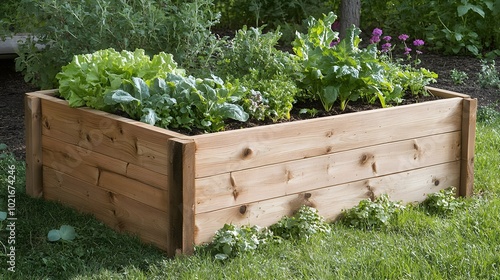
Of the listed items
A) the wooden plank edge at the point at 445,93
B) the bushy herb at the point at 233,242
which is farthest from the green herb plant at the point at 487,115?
the bushy herb at the point at 233,242

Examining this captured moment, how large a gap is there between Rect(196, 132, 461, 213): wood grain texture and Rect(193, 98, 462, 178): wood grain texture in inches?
1.4

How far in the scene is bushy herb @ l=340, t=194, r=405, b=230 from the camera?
4082 millimetres

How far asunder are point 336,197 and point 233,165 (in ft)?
2.25

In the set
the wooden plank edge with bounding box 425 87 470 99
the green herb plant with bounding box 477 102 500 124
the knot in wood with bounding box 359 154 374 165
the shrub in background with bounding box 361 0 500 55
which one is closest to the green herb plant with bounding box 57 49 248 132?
the knot in wood with bounding box 359 154 374 165

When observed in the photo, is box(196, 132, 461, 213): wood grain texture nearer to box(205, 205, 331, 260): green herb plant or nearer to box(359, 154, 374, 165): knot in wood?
box(359, 154, 374, 165): knot in wood

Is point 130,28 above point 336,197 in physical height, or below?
above

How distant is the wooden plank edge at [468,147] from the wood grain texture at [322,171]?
5cm

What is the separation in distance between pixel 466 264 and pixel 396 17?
5.60m

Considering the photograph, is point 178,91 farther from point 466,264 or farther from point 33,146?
point 466,264

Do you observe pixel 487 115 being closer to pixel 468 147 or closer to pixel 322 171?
pixel 468 147

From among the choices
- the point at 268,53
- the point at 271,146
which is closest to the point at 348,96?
the point at 268,53

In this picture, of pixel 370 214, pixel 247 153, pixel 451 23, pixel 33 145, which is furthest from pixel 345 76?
pixel 451 23

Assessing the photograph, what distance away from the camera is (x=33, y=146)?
446 centimetres

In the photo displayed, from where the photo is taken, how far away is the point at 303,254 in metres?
3.70
